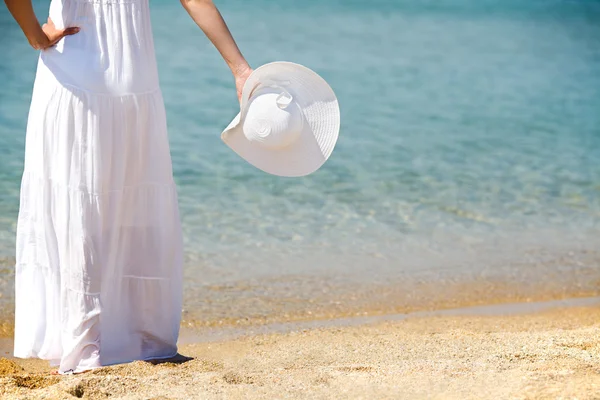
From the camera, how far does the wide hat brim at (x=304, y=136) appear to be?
298 centimetres

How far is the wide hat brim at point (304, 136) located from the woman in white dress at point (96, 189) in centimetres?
18

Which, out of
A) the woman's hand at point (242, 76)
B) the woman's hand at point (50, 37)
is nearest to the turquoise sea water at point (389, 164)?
the woman's hand at point (242, 76)

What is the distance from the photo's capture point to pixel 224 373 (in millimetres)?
2961

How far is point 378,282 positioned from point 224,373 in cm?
199

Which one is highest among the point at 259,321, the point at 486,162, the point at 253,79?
the point at 253,79

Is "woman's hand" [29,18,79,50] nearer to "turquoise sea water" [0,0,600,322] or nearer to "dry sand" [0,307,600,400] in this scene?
"dry sand" [0,307,600,400]

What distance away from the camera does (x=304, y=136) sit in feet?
9.92

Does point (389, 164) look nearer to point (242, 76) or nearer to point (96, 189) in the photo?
point (242, 76)

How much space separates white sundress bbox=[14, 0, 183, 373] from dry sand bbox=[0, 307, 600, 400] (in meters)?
0.16

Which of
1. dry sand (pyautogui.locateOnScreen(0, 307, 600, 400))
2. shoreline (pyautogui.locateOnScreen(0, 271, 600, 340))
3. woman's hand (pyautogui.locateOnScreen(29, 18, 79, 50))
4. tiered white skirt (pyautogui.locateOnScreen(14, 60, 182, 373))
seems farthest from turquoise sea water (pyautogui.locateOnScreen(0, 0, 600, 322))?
woman's hand (pyautogui.locateOnScreen(29, 18, 79, 50))

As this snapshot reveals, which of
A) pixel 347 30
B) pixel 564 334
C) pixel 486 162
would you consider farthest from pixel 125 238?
pixel 347 30

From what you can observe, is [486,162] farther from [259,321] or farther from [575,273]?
[259,321]

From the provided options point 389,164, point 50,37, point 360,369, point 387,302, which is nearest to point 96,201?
point 50,37

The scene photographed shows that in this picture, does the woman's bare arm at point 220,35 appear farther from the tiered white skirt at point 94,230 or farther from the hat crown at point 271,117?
the tiered white skirt at point 94,230
